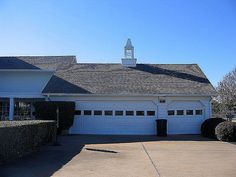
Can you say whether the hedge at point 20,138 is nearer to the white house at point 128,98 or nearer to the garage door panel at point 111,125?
the garage door panel at point 111,125

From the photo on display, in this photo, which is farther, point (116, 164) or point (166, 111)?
point (166, 111)

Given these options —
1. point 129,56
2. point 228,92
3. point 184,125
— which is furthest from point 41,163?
point 228,92

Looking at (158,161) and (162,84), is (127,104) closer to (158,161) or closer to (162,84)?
(162,84)

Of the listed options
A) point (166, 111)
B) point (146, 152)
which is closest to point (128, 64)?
point (166, 111)

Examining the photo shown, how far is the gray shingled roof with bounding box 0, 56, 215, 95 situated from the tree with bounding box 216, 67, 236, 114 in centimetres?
2428

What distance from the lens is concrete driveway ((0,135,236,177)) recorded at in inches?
443

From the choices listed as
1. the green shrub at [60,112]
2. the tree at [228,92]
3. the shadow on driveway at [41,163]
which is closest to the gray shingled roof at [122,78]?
the green shrub at [60,112]

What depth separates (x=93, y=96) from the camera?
2678 centimetres

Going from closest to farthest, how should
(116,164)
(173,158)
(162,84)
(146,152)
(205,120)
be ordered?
(116,164) → (173,158) → (146,152) → (205,120) → (162,84)

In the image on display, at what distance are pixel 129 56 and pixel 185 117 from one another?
8.32 meters

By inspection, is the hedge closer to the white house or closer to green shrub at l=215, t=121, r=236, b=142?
the white house

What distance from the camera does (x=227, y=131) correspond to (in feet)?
70.8

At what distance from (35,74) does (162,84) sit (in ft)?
35.3

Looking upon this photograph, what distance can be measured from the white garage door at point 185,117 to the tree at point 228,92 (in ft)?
96.5
